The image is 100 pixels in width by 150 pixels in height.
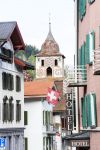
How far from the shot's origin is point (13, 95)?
47.4 meters

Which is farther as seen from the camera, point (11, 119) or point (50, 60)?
point (50, 60)

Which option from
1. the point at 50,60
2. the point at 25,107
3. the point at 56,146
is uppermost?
the point at 50,60

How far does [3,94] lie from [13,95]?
115 inches

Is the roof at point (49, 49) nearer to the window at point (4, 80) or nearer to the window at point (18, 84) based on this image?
the window at point (18, 84)

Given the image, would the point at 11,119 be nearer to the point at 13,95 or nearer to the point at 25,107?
the point at 13,95

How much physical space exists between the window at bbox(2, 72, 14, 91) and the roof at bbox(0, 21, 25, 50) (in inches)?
118

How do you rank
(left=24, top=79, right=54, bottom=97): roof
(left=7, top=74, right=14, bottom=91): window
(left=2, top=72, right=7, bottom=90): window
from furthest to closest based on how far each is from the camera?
(left=24, top=79, right=54, bottom=97): roof
(left=7, top=74, right=14, bottom=91): window
(left=2, top=72, right=7, bottom=90): window

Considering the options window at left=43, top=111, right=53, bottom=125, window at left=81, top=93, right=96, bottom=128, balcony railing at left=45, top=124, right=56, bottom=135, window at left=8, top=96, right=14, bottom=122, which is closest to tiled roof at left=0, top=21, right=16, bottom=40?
window at left=8, top=96, right=14, bottom=122

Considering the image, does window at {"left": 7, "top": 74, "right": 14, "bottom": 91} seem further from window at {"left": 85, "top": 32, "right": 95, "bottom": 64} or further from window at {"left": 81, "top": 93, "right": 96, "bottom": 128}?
window at {"left": 85, "top": 32, "right": 95, "bottom": 64}

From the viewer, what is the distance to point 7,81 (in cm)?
4591

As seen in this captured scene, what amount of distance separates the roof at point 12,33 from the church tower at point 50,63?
69.9 meters

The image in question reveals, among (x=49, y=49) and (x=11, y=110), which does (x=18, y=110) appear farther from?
(x=49, y=49)

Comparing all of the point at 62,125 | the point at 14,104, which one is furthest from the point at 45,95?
the point at 62,125

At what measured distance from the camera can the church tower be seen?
393 feet
